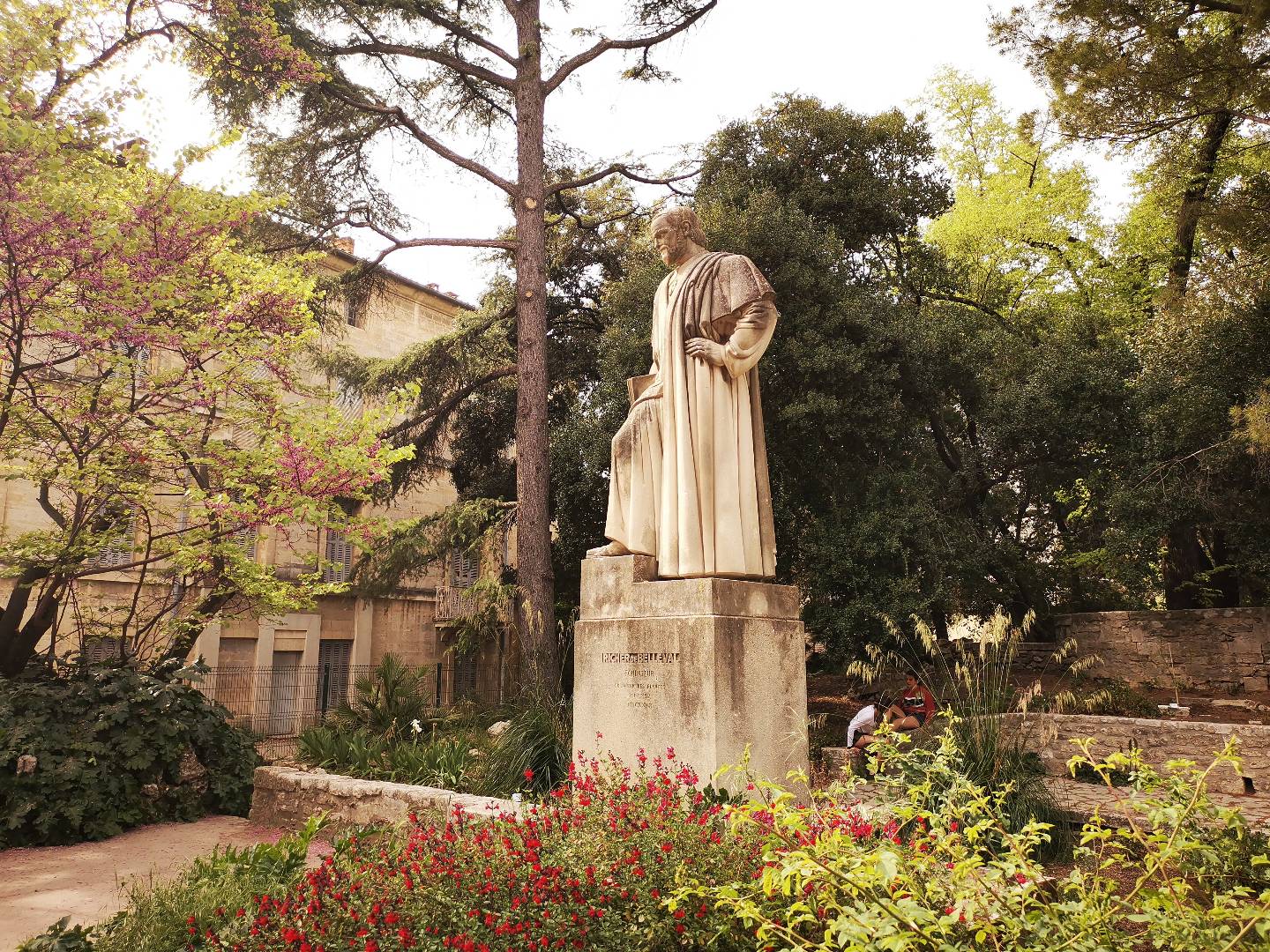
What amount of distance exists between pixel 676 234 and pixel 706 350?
100 cm

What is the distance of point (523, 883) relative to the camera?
312 centimetres

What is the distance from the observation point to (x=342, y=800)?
7.11m

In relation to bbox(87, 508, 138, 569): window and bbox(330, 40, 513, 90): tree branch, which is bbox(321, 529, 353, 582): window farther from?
bbox(87, 508, 138, 569): window

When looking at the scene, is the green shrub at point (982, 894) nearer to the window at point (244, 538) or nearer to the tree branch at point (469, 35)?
the window at point (244, 538)

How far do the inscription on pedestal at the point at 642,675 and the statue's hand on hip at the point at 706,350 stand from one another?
6.13 ft

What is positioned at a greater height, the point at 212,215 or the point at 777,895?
the point at 212,215

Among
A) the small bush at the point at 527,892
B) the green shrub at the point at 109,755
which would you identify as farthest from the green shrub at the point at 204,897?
the green shrub at the point at 109,755

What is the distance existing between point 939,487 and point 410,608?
593 inches

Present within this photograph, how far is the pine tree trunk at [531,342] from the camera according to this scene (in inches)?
482

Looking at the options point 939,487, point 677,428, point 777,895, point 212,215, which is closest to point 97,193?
point 212,215

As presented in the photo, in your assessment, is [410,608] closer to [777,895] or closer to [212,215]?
[212,215]

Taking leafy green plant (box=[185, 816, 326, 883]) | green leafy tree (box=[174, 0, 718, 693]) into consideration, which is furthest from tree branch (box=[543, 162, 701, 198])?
leafy green plant (box=[185, 816, 326, 883])

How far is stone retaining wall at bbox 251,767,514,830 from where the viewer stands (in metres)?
6.06

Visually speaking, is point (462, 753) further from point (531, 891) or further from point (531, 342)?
point (531, 342)
